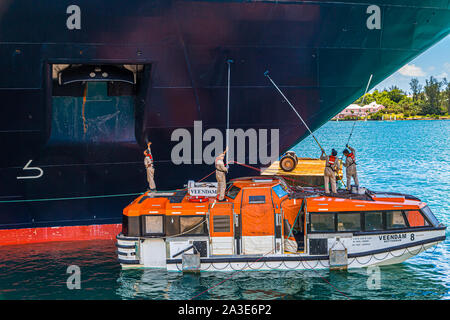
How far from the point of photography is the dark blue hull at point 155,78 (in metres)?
14.2

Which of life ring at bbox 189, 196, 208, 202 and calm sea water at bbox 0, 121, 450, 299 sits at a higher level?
life ring at bbox 189, 196, 208, 202

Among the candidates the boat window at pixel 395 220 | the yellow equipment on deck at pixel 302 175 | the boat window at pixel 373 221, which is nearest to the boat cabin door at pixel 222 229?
the boat window at pixel 373 221

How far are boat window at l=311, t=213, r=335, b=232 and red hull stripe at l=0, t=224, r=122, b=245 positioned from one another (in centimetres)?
710

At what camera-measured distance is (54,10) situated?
13.8 m

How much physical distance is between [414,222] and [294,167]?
732cm

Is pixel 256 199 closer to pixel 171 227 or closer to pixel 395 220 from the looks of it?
pixel 171 227

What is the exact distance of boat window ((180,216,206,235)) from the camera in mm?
14250

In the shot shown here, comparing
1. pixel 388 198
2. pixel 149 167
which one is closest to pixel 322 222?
pixel 388 198

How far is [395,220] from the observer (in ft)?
46.8

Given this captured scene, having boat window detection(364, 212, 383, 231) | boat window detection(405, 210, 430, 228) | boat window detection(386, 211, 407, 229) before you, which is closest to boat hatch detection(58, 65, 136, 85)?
boat window detection(364, 212, 383, 231)

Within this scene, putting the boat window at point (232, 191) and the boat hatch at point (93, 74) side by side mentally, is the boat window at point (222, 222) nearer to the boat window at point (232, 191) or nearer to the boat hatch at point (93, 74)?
the boat window at point (232, 191)

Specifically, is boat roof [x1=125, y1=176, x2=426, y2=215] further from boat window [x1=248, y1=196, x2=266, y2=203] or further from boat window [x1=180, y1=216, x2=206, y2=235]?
boat window [x1=248, y1=196, x2=266, y2=203]

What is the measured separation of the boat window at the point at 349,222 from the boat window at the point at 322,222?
0.84 ft

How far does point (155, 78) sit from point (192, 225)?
4.85m
